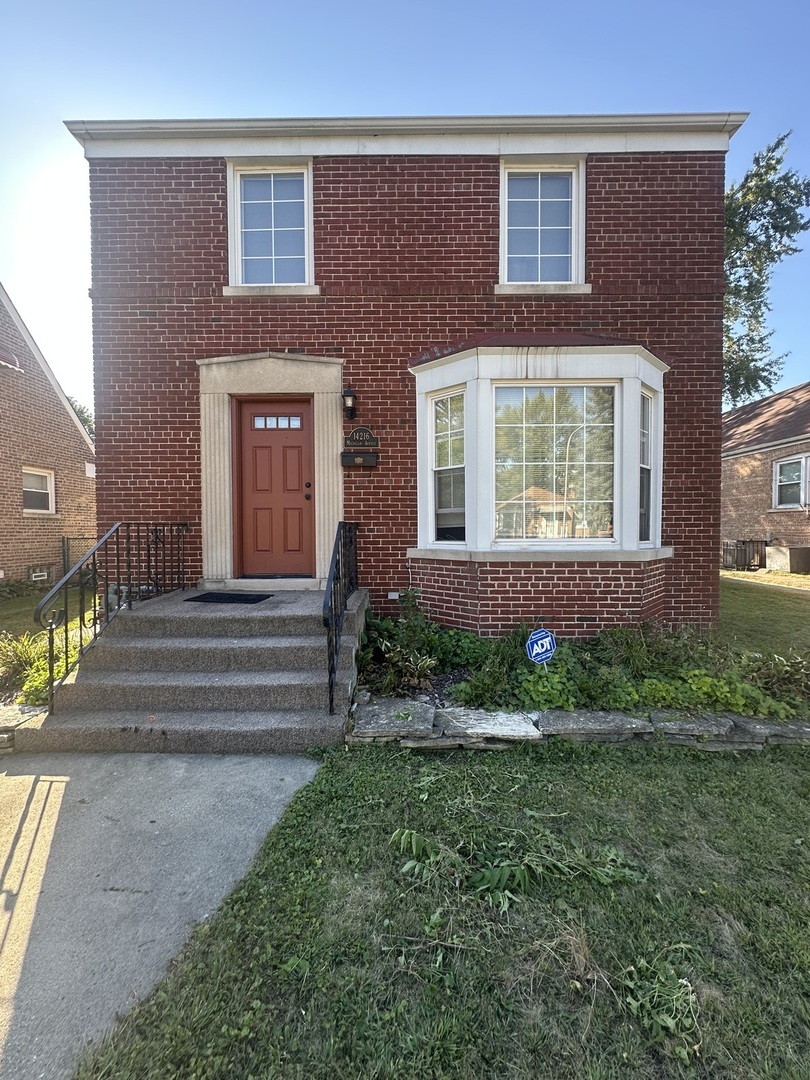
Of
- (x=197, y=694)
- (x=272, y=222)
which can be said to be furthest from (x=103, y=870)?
(x=272, y=222)

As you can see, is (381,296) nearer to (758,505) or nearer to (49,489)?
(49,489)

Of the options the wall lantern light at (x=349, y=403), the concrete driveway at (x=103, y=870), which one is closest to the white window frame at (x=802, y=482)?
the wall lantern light at (x=349, y=403)

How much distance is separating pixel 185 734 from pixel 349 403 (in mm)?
3720

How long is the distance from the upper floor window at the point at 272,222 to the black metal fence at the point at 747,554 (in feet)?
45.6

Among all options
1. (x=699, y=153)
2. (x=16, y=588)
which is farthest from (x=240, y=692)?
(x=16, y=588)

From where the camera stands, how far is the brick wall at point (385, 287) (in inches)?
221

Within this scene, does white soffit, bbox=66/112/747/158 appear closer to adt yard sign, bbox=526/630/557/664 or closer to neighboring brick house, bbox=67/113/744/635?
neighboring brick house, bbox=67/113/744/635

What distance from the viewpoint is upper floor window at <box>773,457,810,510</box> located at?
13.3 meters

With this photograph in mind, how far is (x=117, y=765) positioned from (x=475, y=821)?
8.22 feet

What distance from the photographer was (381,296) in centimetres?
561

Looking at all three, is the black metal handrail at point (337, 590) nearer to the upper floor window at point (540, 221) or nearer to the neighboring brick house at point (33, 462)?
the upper floor window at point (540, 221)

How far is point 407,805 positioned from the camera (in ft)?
9.09

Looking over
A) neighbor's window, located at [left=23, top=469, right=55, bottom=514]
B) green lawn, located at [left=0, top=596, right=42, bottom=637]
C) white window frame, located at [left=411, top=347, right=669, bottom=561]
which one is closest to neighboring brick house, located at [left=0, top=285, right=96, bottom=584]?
neighbor's window, located at [left=23, top=469, right=55, bottom=514]

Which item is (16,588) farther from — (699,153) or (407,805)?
(699,153)
